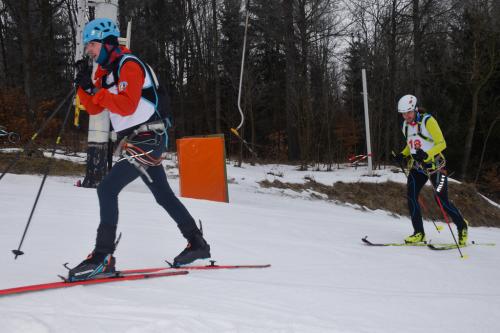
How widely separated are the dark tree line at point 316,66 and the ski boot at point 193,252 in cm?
1117

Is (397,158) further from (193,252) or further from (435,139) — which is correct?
(193,252)

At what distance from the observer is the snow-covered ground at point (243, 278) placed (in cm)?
274

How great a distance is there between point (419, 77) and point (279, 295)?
19449mm

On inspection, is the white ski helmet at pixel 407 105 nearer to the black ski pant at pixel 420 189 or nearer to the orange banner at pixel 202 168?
the black ski pant at pixel 420 189

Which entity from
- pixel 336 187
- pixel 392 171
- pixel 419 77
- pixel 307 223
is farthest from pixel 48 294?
pixel 419 77

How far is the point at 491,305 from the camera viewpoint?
12.3 feet

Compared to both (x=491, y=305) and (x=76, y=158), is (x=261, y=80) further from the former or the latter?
(x=491, y=305)

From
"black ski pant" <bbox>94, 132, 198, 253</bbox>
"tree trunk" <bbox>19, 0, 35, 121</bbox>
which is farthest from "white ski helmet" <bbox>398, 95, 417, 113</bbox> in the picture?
"tree trunk" <bbox>19, 0, 35, 121</bbox>

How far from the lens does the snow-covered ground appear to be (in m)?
2.74

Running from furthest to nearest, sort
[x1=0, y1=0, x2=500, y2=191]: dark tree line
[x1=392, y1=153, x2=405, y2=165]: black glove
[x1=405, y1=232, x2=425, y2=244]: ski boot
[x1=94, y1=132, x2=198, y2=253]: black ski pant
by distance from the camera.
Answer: [x1=0, y1=0, x2=500, y2=191]: dark tree line
[x1=392, y1=153, x2=405, y2=165]: black glove
[x1=405, y1=232, x2=425, y2=244]: ski boot
[x1=94, y1=132, x2=198, y2=253]: black ski pant

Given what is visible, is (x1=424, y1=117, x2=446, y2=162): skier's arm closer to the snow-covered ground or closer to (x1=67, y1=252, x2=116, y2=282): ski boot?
the snow-covered ground

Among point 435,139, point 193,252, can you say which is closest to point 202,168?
point 435,139

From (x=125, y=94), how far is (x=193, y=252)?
1.47 metres

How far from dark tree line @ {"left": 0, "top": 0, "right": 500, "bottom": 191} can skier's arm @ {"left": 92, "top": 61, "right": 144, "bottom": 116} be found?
37.1ft
